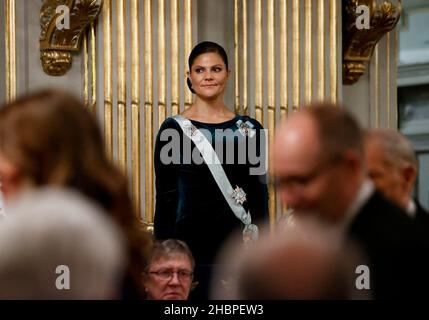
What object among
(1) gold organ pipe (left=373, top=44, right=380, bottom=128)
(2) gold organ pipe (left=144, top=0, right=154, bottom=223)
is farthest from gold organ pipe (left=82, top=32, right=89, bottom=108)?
(1) gold organ pipe (left=373, top=44, right=380, bottom=128)

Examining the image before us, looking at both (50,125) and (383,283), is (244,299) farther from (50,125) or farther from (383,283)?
(50,125)

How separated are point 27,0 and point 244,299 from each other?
4824 millimetres

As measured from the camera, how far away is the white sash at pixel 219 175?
485 centimetres

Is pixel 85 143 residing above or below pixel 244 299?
above

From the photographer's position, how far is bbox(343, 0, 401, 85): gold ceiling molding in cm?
630

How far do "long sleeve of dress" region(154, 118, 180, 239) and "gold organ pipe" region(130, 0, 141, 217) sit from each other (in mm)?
974

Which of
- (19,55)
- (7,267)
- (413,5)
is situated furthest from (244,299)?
(413,5)

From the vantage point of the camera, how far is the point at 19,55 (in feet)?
18.8

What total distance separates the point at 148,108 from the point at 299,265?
496 cm

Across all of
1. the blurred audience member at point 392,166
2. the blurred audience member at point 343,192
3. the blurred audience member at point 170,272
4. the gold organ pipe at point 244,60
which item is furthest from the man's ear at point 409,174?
the gold organ pipe at point 244,60

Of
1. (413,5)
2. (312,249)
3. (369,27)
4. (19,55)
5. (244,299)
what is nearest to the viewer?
(312,249)

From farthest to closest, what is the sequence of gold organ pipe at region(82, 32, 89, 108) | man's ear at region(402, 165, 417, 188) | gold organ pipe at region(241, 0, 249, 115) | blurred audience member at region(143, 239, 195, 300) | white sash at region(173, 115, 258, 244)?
gold organ pipe at region(241, 0, 249, 115) < gold organ pipe at region(82, 32, 89, 108) < white sash at region(173, 115, 258, 244) < blurred audience member at region(143, 239, 195, 300) < man's ear at region(402, 165, 417, 188)

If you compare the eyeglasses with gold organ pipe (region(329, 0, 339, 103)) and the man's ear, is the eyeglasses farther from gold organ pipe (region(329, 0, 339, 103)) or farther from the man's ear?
gold organ pipe (region(329, 0, 339, 103))

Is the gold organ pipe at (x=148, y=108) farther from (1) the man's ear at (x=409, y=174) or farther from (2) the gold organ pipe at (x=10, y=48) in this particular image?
(1) the man's ear at (x=409, y=174)
